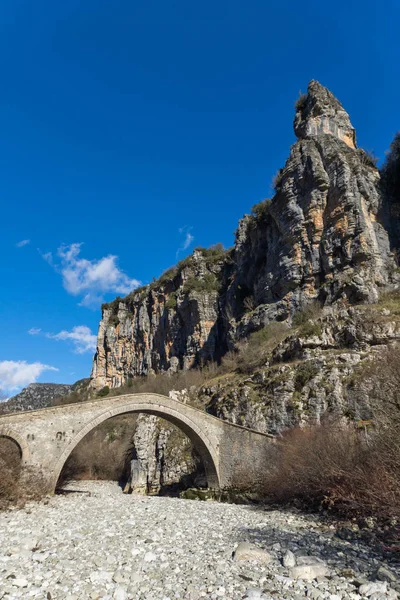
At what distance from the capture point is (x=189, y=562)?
6.91 meters

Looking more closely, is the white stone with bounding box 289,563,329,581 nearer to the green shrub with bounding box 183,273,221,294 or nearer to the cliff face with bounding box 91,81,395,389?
the cliff face with bounding box 91,81,395,389

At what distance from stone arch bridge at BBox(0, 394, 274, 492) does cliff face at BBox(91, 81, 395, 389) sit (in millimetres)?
14948

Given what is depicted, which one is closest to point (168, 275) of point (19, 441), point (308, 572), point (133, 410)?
point (133, 410)

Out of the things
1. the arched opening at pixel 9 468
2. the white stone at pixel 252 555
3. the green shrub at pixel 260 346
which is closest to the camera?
the white stone at pixel 252 555

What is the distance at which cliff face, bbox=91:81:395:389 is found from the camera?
3175cm

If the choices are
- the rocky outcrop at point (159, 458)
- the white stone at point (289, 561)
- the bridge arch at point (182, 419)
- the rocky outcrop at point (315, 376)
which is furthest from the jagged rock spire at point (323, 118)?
the white stone at point (289, 561)

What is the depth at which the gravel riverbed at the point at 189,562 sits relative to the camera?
538cm

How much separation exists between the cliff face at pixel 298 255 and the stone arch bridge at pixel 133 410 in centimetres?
1495

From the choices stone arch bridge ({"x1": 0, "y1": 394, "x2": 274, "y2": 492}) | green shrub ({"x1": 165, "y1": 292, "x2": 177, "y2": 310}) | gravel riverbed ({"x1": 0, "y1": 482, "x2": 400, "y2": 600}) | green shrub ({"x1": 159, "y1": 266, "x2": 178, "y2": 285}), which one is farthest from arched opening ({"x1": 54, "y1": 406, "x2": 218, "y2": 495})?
green shrub ({"x1": 159, "y1": 266, "x2": 178, "y2": 285})

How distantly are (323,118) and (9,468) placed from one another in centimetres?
4408

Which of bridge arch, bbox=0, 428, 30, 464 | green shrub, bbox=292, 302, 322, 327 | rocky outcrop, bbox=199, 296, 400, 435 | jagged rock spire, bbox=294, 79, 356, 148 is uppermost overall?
jagged rock spire, bbox=294, 79, 356, 148

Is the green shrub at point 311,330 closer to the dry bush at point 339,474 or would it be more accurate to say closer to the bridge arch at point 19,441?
the dry bush at point 339,474

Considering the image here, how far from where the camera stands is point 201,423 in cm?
2266

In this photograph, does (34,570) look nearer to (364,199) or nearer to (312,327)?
(312,327)
